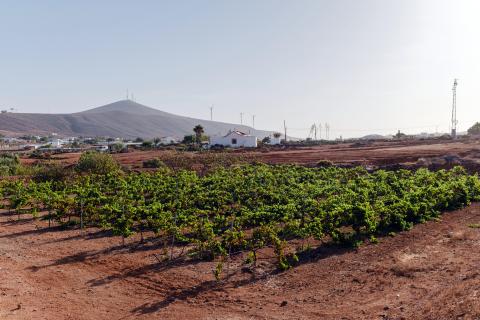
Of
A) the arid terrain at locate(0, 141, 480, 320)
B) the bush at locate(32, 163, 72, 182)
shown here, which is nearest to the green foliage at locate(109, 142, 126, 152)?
the bush at locate(32, 163, 72, 182)

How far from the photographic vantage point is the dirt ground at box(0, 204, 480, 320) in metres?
9.80

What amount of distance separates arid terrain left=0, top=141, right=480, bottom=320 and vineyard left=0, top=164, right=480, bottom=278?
591 mm

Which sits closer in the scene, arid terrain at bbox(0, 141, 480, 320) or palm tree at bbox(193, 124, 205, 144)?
arid terrain at bbox(0, 141, 480, 320)

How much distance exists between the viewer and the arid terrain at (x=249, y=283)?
9.82m

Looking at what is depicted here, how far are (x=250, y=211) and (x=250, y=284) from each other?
246 inches

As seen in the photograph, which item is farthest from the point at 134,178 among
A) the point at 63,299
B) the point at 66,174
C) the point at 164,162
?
the point at 63,299

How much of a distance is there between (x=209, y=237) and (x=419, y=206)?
8.85 meters

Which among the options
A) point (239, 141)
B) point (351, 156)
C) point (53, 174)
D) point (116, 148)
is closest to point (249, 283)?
point (53, 174)

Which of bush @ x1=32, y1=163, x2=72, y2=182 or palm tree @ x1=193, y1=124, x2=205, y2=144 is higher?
palm tree @ x1=193, y1=124, x2=205, y2=144

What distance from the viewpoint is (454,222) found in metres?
16.9

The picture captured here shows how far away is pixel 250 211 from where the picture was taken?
695 inches

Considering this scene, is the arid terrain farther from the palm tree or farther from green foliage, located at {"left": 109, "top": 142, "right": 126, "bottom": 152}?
the palm tree

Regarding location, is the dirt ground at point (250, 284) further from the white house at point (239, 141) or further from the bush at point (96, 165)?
the white house at point (239, 141)

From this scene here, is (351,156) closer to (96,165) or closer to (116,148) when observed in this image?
(96,165)
